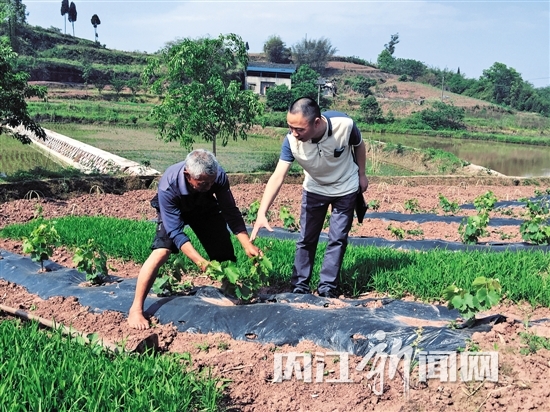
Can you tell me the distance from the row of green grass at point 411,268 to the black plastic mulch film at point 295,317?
0.50 metres

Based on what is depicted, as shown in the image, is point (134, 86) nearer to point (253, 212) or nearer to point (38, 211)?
point (38, 211)

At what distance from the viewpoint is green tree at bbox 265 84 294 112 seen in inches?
1634

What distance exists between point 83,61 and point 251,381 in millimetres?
62973

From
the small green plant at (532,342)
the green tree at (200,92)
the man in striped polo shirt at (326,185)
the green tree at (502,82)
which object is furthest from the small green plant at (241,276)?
the green tree at (502,82)

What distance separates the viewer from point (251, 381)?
3139 millimetres

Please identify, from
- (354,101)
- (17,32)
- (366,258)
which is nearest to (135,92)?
(354,101)

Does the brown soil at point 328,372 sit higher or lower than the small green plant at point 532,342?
lower

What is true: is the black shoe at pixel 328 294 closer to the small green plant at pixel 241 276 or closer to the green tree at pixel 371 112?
the small green plant at pixel 241 276

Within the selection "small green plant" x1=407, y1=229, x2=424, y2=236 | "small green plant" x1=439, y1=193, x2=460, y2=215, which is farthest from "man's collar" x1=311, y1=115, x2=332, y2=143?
"small green plant" x1=439, y1=193, x2=460, y2=215

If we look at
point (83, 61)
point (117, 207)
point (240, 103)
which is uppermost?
point (83, 61)

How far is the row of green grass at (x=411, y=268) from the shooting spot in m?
4.53

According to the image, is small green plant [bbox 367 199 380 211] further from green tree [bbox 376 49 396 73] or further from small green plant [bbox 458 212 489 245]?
green tree [bbox 376 49 396 73]

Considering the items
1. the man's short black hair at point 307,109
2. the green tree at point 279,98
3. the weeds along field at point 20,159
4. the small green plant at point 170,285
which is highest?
the green tree at point 279,98

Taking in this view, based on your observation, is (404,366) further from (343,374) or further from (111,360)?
(111,360)
